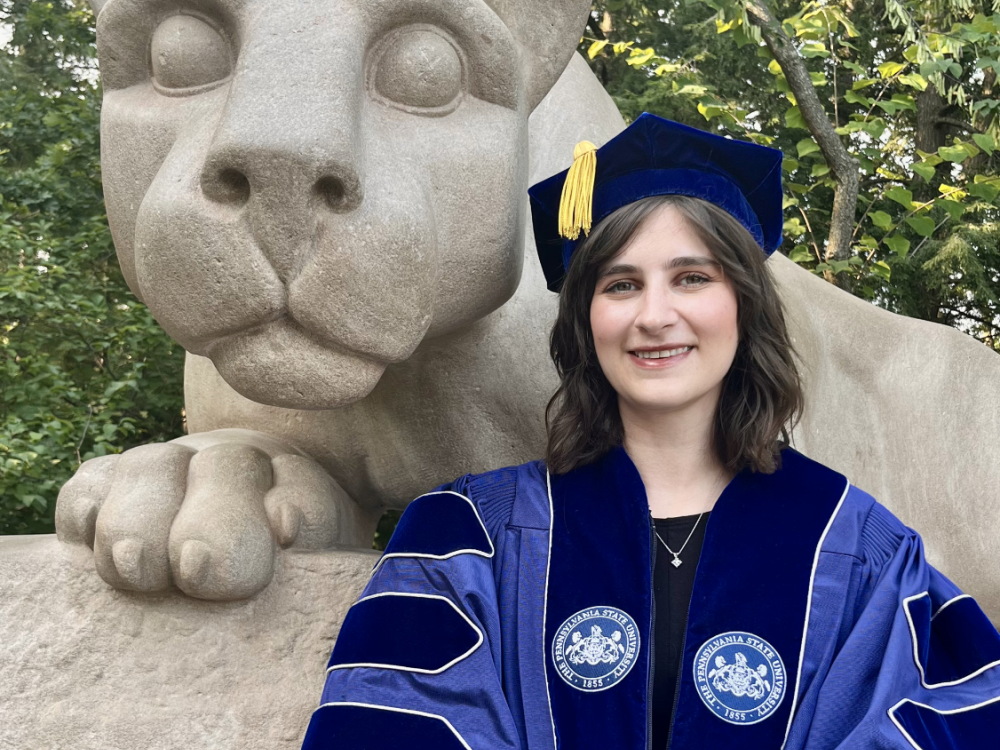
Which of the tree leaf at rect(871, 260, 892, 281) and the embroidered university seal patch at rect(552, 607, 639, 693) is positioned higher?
the tree leaf at rect(871, 260, 892, 281)

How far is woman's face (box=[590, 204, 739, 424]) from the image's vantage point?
139 cm

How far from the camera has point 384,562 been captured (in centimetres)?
138

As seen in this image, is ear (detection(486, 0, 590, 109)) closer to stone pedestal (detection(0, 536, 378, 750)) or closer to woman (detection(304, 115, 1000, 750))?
woman (detection(304, 115, 1000, 750))

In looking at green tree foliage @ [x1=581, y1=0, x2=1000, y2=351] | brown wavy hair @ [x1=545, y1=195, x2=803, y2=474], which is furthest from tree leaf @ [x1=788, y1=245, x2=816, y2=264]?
brown wavy hair @ [x1=545, y1=195, x2=803, y2=474]

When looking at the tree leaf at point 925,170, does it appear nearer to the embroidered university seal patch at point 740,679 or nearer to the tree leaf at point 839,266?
the tree leaf at point 839,266

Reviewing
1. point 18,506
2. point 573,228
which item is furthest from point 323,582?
point 18,506

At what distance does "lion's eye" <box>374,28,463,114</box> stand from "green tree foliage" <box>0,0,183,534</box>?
1.84m

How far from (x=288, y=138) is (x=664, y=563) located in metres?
0.67

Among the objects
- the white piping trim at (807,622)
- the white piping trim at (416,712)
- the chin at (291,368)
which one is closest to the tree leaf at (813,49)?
the white piping trim at (807,622)

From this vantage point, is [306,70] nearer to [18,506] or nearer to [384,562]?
[384,562]

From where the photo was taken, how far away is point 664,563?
1.40 meters

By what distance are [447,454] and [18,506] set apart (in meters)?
1.74

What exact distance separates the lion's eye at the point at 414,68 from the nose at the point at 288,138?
70mm

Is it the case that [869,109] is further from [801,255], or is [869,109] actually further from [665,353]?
[665,353]
